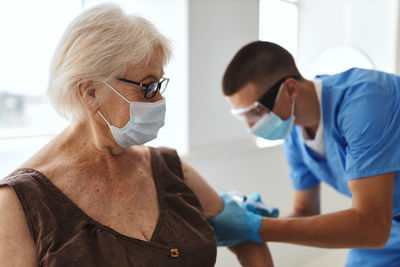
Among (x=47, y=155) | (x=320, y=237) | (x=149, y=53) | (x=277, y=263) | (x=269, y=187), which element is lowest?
(x=277, y=263)

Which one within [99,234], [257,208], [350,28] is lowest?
[257,208]

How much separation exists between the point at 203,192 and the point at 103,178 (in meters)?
0.42

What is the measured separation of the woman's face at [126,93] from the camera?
3.69ft

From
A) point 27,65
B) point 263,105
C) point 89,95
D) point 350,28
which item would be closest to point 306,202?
point 263,105

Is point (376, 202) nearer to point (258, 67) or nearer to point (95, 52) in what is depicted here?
point (258, 67)

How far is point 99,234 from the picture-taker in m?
1.05

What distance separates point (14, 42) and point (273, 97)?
138 centimetres

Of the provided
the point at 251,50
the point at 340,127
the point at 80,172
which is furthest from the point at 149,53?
the point at 340,127

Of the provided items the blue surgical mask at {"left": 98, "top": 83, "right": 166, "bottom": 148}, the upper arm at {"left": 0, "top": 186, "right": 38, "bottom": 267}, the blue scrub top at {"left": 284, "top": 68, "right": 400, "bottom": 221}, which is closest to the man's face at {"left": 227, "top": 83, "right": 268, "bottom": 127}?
the blue scrub top at {"left": 284, "top": 68, "right": 400, "bottom": 221}

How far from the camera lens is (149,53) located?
3.72 ft

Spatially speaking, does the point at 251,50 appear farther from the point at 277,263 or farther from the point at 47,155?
the point at 277,263

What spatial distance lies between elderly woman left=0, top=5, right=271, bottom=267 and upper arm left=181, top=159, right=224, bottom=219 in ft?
0.45

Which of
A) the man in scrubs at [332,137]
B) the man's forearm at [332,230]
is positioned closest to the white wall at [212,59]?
the man in scrubs at [332,137]

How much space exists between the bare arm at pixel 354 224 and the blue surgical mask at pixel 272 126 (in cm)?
38
